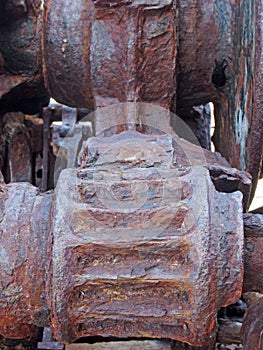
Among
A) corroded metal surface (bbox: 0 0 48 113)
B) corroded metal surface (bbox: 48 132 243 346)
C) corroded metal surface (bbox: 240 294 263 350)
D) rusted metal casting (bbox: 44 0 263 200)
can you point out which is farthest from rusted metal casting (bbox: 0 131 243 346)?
corroded metal surface (bbox: 0 0 48 113)

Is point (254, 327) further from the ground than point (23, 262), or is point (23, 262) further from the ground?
point (23, 262)

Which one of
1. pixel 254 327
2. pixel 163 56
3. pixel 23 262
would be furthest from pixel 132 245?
pixel 163 56

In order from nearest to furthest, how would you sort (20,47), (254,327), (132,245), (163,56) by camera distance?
(132,245) < (254,327) < (163,56) < (20,47)

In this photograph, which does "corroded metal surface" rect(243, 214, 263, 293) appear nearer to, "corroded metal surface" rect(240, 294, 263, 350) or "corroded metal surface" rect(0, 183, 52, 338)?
"corroded metal surface" rect(240, 294, 263, 350)

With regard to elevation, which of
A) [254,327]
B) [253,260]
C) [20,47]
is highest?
[20,47]

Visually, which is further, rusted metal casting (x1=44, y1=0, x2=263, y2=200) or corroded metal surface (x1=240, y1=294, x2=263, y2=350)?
rusted metal casting (x1=44, y1=0, x2=263, y2=200)

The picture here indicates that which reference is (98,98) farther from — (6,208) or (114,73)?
(6,208)

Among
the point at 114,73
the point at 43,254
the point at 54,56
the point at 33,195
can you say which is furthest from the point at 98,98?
the point at 43,254

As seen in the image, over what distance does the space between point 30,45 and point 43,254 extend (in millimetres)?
979

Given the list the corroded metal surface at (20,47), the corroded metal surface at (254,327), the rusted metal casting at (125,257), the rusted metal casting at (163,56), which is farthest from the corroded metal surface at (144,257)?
the corroded metal surface at (20,47)

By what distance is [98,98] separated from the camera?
1678mm

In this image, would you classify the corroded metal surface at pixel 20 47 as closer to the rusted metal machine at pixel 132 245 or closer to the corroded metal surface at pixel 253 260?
the rusted metal machine at pixel 132 245

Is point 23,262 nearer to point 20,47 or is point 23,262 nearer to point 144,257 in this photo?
point 144,257

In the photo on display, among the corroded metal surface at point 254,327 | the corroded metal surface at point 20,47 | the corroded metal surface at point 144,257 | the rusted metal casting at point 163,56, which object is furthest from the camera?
the corroded metal surface at point 20,47
